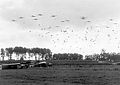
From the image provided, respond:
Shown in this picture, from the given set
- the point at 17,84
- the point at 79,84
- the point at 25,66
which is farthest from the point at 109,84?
the point at 25,66

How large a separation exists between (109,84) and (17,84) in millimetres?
9501

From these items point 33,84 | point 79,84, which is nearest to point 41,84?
point 33,84

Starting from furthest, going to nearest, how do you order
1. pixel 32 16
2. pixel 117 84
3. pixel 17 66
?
pixel 17 66
pixel 117 84
pixel 32 16

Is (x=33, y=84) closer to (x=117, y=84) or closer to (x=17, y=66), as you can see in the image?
(x=117, y=84)

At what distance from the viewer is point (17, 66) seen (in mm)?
99938

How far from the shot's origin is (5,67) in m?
104

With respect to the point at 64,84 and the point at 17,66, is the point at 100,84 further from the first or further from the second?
the point at 17,66

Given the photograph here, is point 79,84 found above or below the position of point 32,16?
below

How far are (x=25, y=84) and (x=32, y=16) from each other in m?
8.43

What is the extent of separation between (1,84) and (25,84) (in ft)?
8.24

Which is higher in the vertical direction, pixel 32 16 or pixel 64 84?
pixel 32 16

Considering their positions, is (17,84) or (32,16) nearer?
(32,16)

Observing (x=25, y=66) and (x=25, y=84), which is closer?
(x=25, y=84)

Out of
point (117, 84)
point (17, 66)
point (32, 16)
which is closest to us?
point (32, 16)
